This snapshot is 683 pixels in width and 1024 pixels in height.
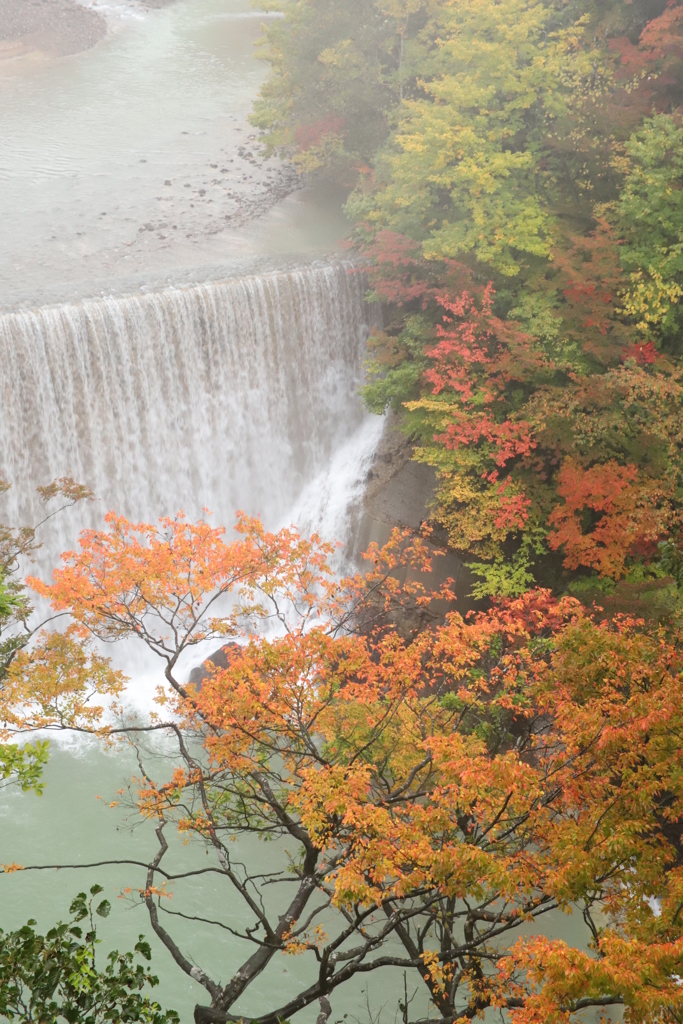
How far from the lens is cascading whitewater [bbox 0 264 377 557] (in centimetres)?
1555

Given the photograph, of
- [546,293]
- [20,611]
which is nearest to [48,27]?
[546,293]

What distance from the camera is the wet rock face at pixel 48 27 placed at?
31.6 metres

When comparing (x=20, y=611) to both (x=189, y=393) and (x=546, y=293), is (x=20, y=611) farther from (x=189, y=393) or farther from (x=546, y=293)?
(x=546, y=293)

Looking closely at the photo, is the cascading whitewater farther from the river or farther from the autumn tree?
the autumn tree

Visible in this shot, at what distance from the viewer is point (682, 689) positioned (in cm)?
790

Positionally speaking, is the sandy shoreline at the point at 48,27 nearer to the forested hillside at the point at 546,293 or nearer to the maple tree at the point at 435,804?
the forested hillside at the point at 546,293

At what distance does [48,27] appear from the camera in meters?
32.5

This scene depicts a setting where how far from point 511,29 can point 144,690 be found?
1386cm

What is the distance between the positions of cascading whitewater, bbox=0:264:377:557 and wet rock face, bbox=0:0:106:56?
19673 millimetres

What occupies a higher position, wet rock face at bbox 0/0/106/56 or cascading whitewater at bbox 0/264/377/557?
wet rock face at bbox 0/0/106/56

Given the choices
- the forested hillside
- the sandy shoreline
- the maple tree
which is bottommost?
the maple tree

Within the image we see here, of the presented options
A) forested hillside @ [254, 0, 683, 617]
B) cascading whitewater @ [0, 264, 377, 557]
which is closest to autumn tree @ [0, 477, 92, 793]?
cascading whitewater @ [0, 264, 377, 557]

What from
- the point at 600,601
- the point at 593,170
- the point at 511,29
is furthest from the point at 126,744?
the point at 511,29

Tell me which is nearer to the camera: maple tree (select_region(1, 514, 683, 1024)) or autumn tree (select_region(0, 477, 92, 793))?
autumn tree (select_region(0, 477, 92, 793))
